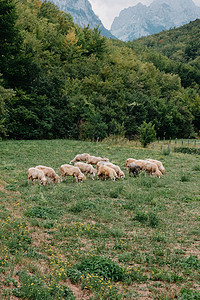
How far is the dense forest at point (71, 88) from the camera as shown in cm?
3056

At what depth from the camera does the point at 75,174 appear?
12.9m

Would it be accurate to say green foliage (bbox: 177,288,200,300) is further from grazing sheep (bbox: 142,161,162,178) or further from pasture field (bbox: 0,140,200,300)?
grazing sheep (bbox: 142,161,162,178)

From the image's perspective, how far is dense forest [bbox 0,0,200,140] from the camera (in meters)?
30.6

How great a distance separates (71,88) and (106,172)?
28540 mm

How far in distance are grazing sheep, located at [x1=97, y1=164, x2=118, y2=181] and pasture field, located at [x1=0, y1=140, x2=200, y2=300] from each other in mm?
1356

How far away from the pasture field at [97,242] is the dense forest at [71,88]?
995cm

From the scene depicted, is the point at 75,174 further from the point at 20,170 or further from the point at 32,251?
the point at 32,251

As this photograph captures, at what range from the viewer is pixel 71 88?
39938 mm

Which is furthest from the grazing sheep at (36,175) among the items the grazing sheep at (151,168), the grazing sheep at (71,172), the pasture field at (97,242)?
the grazing sheep at (151,168)

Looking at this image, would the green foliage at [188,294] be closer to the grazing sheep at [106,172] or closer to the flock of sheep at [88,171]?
the flock of sheep at [88,171]

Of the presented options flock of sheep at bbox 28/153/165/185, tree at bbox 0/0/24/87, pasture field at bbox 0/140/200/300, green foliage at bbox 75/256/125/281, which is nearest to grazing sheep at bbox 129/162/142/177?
flock of sheep at bbox 28/153/165/185

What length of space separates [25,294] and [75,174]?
28.2ft

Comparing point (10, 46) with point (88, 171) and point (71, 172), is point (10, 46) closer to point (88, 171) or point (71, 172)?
point (88, 171)

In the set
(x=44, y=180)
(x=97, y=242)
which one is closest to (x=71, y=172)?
(x=44, y=180)
